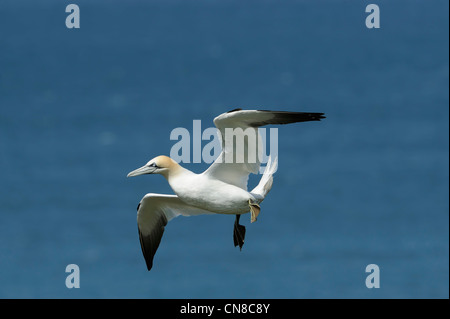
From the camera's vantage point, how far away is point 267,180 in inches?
619

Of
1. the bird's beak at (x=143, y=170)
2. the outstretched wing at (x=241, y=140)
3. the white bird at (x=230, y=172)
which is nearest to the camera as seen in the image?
the outstretched wing at (x=241, y=140)

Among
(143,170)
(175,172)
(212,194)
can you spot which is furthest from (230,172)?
(143,170)

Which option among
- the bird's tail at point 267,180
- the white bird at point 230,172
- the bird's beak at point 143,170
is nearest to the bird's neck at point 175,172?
the white bird at point 230,172

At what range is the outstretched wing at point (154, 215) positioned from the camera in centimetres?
1648

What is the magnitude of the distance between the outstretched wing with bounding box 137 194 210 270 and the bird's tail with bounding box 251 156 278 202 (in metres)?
1.16

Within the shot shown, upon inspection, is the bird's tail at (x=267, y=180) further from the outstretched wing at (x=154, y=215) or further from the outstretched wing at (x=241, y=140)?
the outstretched wing at (x=154, y=215)

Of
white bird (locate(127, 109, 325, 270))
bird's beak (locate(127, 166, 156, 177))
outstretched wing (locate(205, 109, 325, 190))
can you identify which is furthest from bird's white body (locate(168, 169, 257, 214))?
bird's beak (locate(127, 166, 156, 177))

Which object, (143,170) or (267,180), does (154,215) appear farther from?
(267,180)

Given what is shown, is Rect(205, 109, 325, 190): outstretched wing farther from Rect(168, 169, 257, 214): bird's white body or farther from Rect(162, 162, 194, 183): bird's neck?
Rect(162, 162, 194, 183): bird's neck

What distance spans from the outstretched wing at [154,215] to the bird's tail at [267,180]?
1157 mm

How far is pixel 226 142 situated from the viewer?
48.0ft

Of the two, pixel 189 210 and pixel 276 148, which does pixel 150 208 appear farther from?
pixel 276 148

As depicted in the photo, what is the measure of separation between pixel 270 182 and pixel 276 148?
2.15 ft

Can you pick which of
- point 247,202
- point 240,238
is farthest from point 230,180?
point 240,238
